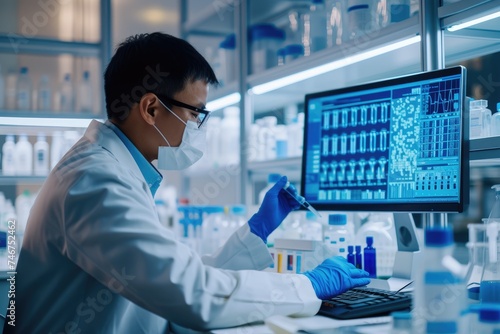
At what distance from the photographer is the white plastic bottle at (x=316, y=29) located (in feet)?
8.26

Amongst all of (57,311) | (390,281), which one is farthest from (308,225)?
(57,311)

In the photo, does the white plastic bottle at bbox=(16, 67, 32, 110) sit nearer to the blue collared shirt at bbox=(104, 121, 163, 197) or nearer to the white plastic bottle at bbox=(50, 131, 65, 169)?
the white plastic bottle at bbox=(50, 131, 65, 169)

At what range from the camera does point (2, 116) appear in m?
3.45

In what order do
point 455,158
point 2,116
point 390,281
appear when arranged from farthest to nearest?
point 2,116, point 390,281, point 455,158

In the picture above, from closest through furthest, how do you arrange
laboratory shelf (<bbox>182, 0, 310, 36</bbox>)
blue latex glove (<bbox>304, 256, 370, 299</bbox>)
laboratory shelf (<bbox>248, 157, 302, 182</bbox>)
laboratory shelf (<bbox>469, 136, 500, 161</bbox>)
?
blue latex glove (<bbox>304, 256, 370, 299</bbox>) < laboratory shelf (<bbox>469, 136, 500, 161</bbox>) < laboratory shelf (<bbox>248, 157, 302, 182</bbox>) < laboratory shelf (<bbox>182, 0, 310, 36</bbox>)

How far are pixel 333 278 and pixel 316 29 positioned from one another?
56.4 inches

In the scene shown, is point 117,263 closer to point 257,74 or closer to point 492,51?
point 492,51

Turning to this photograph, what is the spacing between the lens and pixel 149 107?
5.55 ft

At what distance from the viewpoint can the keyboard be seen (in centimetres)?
131

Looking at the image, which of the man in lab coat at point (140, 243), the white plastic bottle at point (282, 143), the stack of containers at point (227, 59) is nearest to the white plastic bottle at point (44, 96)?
the stack of containers at point (227, 59)

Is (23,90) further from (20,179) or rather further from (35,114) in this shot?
(20,179)

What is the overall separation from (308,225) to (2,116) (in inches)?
83.0

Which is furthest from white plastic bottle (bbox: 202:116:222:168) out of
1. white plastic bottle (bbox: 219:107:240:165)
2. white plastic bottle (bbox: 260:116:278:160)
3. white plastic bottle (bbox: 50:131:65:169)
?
white plastic bottle (bbox: 50:131:65:169)

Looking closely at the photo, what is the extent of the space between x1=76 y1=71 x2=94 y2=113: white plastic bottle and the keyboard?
108 inches
